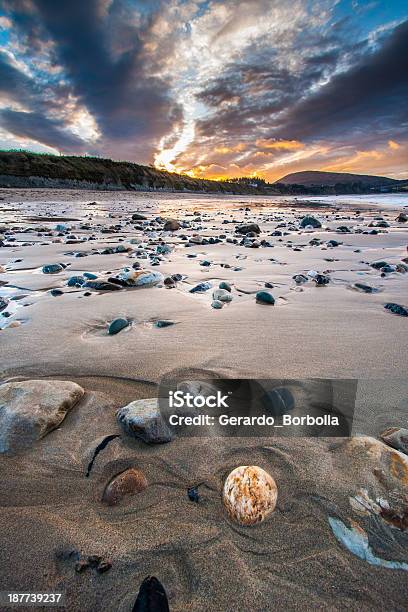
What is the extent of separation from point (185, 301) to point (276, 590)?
2.18 metres

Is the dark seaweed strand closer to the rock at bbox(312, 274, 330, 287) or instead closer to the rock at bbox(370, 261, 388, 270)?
the rock at bbox(312, 274, 330, 287)

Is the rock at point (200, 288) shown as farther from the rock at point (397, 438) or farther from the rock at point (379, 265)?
the rock at point (379, 265)

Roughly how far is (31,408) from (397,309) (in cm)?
254

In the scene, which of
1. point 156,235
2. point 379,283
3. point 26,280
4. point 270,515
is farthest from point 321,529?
point 156,235

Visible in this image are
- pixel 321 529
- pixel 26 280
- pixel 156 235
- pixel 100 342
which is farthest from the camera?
pixel 156 235

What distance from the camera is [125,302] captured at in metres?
2.76

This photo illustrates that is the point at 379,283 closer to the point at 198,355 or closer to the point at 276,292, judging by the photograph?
the point at 276,292

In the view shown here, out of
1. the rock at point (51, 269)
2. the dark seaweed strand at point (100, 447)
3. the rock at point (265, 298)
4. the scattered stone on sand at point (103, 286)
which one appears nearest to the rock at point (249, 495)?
the dark seaweed strand at point (100, 447)

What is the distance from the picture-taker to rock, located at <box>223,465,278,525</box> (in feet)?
2.95

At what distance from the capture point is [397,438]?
44.9 inches

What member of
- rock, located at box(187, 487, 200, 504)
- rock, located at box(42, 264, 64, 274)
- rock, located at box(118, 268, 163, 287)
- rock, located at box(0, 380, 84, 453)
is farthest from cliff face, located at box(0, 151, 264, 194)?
rock, located at box(187, 487, 200, 504)

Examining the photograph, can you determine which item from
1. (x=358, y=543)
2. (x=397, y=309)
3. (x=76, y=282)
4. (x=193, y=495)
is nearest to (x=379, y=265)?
(x=397, y=309)

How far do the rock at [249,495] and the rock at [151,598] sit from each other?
26cm

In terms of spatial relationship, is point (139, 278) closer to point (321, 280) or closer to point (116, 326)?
point (116, 326)
